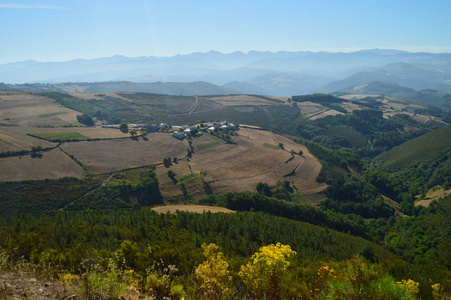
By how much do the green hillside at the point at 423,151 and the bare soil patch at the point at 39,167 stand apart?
18889cm

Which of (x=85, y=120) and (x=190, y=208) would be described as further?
(x=85, y=120)

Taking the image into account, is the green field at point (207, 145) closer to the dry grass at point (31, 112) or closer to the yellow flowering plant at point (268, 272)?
the dry grass at point (31, 112)

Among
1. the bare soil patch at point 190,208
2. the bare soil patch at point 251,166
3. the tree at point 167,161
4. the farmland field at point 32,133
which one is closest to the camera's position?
the bare soil patch at point 190,208

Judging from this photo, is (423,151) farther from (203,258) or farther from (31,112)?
(31,112)

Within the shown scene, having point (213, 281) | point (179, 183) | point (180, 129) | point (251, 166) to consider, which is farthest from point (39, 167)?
point (213, 281)

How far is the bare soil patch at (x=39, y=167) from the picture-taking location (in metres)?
91.3

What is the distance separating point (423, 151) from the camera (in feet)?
581

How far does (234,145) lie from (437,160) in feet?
401

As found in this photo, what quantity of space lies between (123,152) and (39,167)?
34.4m

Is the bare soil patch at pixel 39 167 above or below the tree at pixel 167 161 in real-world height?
above

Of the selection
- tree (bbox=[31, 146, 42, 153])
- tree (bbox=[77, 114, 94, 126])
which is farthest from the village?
tree (bbox=[31, 146, 42, 153])

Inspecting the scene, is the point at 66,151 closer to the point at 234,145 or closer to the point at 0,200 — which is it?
the point at 0,200

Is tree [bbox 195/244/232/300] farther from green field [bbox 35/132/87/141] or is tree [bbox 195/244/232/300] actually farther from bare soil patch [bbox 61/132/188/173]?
green field [bbox 35/132/87/141]

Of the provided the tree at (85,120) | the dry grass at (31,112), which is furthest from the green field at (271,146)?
the dry grass at (31,112)
